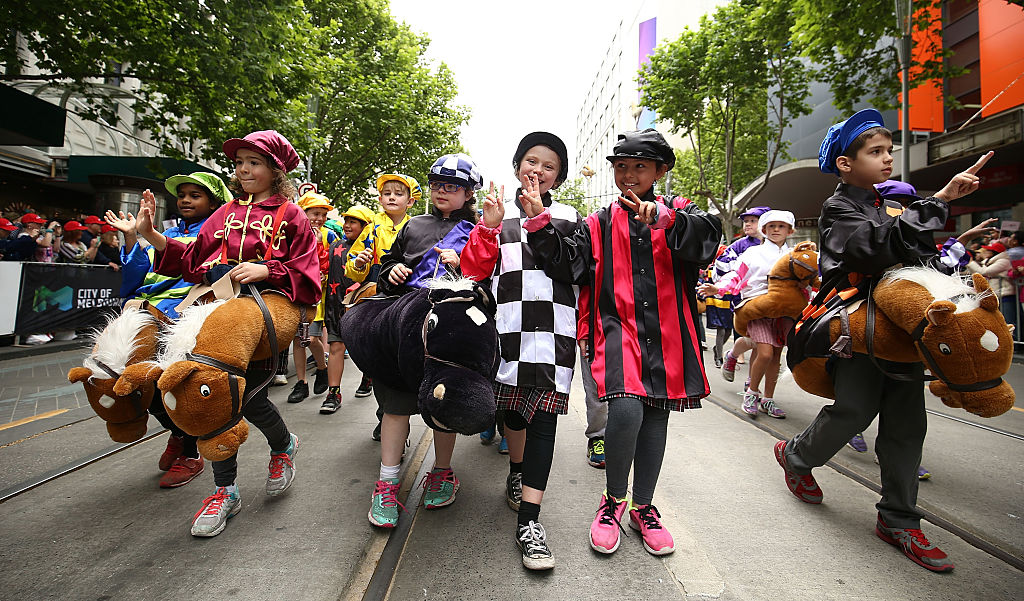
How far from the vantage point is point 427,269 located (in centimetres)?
264

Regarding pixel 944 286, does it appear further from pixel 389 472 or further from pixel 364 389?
pixel 364 389

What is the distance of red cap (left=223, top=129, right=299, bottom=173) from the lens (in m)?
2.67

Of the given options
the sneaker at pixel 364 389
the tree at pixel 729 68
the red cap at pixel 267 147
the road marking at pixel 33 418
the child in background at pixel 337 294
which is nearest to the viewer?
the red cap at pixel 267 147

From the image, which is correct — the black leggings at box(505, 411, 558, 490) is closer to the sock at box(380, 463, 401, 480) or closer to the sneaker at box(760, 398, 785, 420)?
the sock at box(380, 463, 401, 480)

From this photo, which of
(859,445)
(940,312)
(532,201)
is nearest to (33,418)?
(532,201)

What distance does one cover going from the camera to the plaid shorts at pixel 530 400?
221cm

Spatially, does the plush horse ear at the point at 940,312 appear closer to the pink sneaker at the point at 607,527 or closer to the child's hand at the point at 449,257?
the pink sneaker at the point at 607,527

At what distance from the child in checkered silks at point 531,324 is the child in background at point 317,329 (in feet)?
10.5

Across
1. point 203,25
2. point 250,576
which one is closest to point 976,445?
point 250,576

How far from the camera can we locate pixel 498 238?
239 centimetres

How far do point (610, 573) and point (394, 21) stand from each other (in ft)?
61.2

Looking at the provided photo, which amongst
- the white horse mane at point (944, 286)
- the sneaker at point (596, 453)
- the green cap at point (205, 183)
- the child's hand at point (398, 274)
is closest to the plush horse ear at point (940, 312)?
the white horse mane at point (944, 286)

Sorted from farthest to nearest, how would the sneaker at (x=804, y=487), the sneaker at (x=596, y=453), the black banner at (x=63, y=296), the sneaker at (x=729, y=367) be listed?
the black banner at (x=63, y=296) < the sneaker at (x=729, y=367) < the sneaker at (x=596, y=453) < the sneaker at (x=804, y=487)

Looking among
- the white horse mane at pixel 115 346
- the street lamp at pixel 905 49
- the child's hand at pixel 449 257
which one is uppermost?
the street lamp at pixel 905 49
